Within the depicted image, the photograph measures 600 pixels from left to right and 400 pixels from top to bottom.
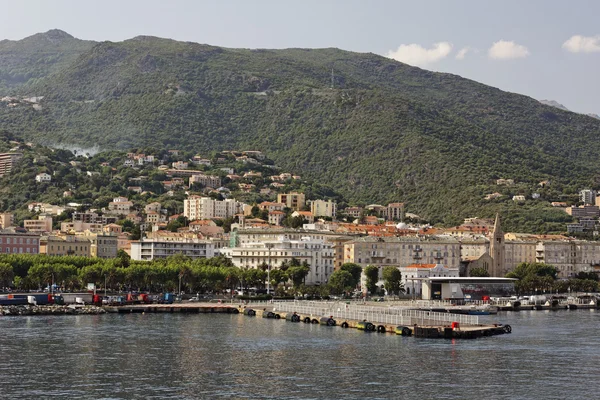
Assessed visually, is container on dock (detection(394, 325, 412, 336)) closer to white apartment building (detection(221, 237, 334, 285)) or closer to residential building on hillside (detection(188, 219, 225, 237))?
white apartment building (detection(221, 237, 334, 285))

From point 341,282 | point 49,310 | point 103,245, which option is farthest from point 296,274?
point 49,310

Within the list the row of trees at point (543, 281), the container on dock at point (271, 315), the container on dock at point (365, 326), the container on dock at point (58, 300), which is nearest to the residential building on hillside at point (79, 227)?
the row of trees at point (543, 281)

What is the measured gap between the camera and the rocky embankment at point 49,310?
10932cm

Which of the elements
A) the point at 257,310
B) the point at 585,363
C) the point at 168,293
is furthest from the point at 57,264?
the point at 585,363

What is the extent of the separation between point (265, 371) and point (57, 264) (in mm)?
70047

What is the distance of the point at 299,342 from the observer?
8369 cm

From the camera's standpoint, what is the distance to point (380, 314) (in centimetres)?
9969

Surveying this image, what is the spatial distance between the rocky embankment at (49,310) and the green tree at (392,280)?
1731 inches

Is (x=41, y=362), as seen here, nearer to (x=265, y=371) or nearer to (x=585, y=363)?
(x=265, y=371)

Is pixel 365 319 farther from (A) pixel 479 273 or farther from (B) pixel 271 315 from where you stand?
(A) pixel 479 273

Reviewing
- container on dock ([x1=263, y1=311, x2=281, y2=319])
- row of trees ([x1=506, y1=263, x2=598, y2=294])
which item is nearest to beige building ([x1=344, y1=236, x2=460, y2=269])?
row of trees ([x1=506, y1=263, x2=598, y2=294])

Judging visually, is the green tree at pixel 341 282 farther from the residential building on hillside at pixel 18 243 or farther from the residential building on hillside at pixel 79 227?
the residential building on hillside at pixel 79 227

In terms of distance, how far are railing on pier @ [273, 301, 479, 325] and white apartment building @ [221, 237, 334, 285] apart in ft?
126

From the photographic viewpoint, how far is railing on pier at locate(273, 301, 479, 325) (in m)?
96.8
